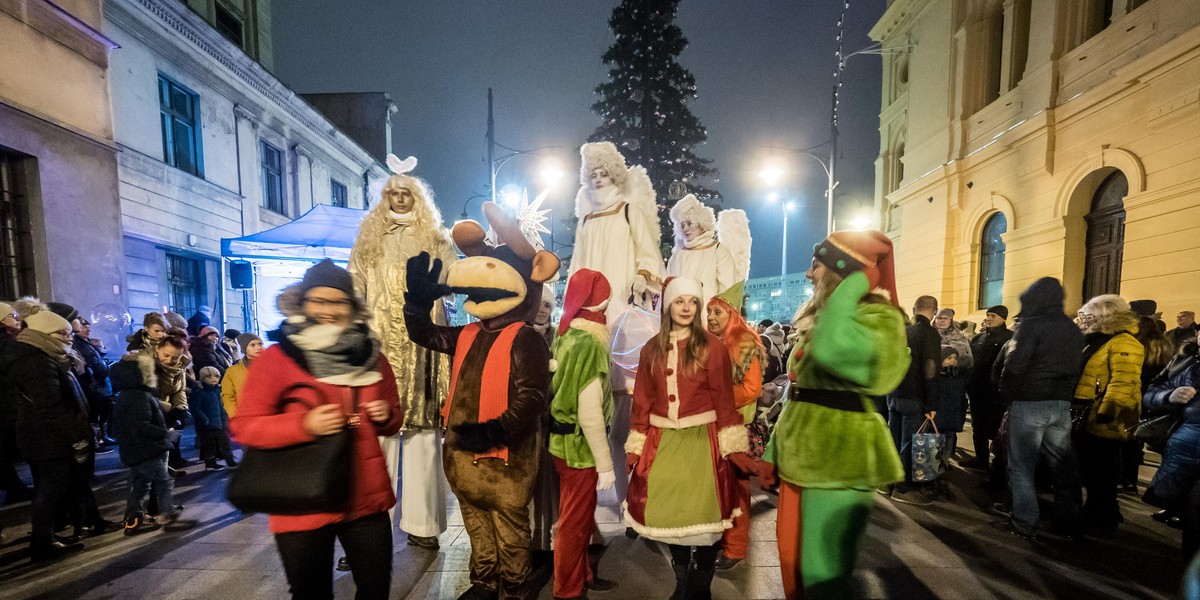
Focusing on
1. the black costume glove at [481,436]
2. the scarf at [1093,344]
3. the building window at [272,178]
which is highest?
the building window at [272,178]

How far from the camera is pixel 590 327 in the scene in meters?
2.60

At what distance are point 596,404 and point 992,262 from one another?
13.7 m

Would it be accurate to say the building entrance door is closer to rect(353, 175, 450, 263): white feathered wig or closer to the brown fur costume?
the brown fur costume

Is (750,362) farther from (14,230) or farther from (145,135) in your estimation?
(145,135)

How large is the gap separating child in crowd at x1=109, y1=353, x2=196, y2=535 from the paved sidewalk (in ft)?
0.61

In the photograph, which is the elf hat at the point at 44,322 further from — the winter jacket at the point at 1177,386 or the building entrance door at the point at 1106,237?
the building entrance door at the point at 1106,237

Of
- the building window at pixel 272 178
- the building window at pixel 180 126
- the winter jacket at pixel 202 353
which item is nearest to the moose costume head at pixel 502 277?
the winter jacket at pixel 202 353

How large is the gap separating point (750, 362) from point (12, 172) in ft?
35.7

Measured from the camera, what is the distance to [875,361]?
6.48ft

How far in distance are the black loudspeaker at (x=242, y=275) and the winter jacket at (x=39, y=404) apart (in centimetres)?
533

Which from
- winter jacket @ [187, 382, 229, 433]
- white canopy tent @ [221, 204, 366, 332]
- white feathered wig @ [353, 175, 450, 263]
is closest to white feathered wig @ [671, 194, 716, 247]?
white feathered wig @ [353, 175, 450, 263]

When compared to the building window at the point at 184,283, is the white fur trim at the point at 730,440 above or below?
below

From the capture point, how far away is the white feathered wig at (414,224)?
11.2ft

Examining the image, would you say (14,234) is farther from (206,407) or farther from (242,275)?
(206,407)
